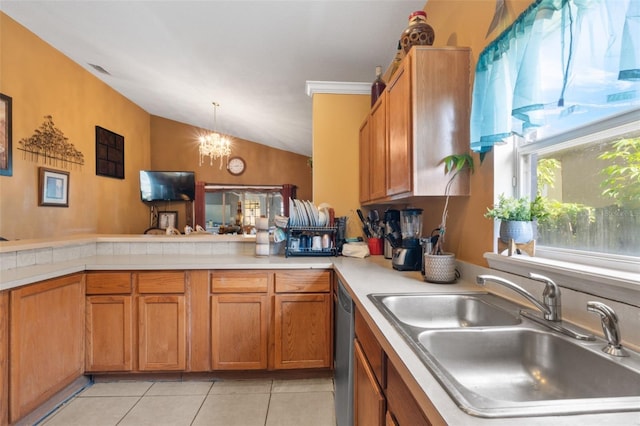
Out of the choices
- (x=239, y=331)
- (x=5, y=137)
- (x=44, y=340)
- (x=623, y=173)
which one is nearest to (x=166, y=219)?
(x=5, y=137)

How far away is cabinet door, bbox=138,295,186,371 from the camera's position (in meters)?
2.11

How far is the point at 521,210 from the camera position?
48.1 inches

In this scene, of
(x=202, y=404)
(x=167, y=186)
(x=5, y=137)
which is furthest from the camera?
(x=167, y=186)

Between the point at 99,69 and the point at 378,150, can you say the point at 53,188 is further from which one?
the point at 378,150

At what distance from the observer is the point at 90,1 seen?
2.62 metres

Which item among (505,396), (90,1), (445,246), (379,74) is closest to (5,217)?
(90,1)

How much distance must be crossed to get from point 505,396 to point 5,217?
443 cm

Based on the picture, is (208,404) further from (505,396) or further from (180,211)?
(180,211)

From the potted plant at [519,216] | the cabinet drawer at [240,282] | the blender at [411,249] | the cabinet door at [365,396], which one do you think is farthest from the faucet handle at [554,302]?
the cabinet drawer at [240,282]

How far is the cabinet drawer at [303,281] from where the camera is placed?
85.0 inches

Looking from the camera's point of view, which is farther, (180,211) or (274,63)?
(180,211)

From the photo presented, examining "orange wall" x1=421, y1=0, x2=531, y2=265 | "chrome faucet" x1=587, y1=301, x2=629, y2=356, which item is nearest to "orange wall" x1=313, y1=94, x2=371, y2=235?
"orange wall" x1=421, y1=0, x2=531, y2=265

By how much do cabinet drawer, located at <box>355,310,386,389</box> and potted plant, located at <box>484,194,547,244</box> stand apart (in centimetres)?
69

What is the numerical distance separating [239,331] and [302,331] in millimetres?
439
